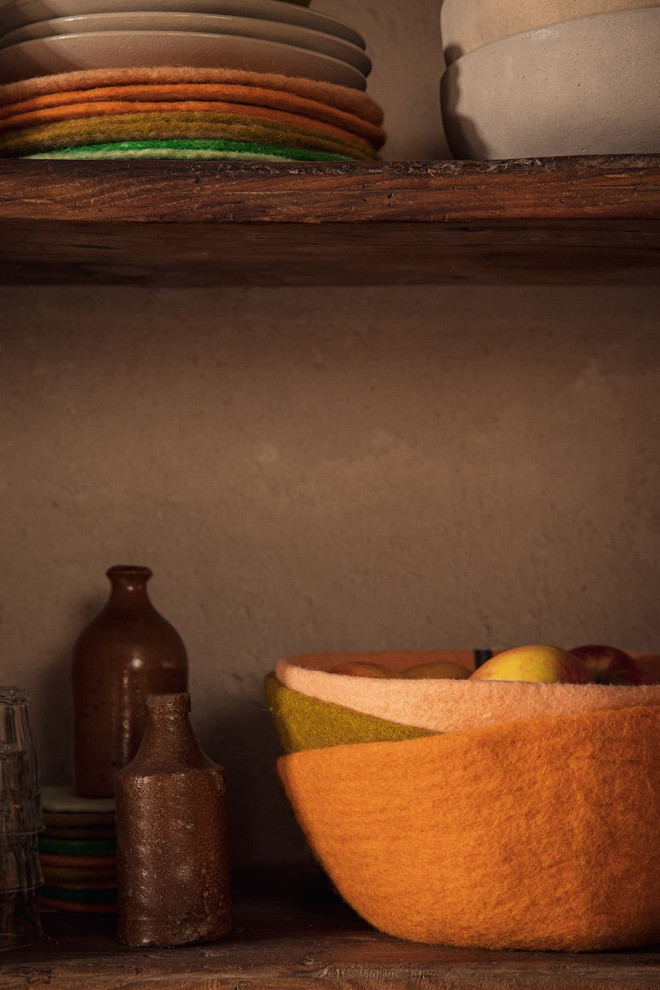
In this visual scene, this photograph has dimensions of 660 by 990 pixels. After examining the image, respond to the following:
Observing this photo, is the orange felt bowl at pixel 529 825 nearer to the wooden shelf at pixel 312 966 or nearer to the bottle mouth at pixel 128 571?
the wooden shelf at pixel 312 966

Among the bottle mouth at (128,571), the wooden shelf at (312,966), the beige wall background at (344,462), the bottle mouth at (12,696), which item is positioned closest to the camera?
the wooden shelf at (312,966)

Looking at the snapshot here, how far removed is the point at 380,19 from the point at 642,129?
0.38 metres

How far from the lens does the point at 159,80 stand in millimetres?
757

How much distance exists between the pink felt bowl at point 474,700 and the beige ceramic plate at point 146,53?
44 cm

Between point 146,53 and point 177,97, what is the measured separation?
0.13 feet

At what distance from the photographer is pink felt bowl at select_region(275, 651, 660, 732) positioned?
2.22 feet

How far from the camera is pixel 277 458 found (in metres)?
1.02

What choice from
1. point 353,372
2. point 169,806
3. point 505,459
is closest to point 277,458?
point 353,372

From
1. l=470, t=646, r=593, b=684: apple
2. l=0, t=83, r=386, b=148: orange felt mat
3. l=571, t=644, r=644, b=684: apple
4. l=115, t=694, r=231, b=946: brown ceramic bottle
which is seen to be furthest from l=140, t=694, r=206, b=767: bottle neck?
l=0, t=83, r=386, b=148: orange felt mat

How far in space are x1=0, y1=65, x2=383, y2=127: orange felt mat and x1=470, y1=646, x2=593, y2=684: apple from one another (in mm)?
423

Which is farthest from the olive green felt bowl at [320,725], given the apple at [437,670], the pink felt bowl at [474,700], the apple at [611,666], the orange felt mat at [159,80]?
the orange felt mat at [159,80]

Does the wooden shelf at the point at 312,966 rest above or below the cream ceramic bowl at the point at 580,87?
below

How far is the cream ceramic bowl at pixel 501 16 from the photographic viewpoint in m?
0.76

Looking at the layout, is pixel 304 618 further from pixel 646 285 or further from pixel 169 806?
pixel 646 285
